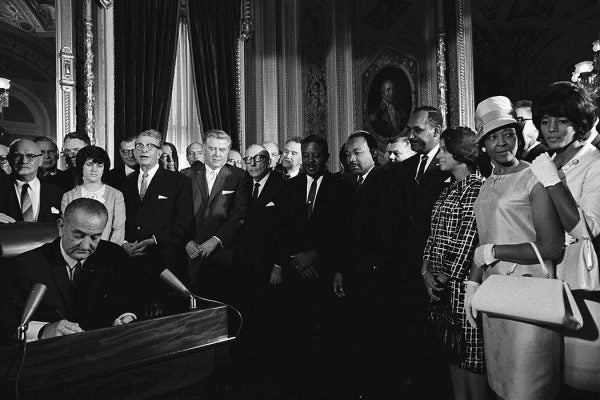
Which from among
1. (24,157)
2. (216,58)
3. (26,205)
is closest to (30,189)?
(26,205)

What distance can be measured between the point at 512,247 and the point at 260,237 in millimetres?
2352

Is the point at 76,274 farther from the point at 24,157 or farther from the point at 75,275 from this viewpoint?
the point at 24,157

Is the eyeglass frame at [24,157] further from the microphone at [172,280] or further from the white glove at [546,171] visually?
the white glove at [546,171]

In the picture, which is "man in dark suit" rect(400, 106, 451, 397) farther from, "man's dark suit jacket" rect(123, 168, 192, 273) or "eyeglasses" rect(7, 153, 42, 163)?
"eyeglasses" rect(7, 153, 42, 163)

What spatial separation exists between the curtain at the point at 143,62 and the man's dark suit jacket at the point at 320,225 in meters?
3.62

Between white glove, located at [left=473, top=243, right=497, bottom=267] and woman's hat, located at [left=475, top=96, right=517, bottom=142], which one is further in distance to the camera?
woman's hat, located at [left=475, top=96, right=517, bottom=142]

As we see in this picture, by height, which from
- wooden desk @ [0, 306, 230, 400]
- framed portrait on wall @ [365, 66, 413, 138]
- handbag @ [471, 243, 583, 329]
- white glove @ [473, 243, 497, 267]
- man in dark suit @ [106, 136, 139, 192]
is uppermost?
framed portrait on wall @ [365, 66, 413, 138]

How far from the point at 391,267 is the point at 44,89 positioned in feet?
16.2

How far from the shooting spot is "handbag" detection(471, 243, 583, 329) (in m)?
1.82

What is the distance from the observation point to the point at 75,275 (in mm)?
2270

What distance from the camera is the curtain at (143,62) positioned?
6902 mm

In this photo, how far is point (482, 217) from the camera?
7.57ft

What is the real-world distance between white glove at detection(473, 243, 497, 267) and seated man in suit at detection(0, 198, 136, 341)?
1.38 metres

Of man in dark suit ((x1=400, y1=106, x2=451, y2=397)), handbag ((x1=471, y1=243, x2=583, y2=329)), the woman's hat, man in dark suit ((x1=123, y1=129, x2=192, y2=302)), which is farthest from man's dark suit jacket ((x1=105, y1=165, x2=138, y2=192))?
handbag ((x1=471, y1=243, x2=583, y2=329))
